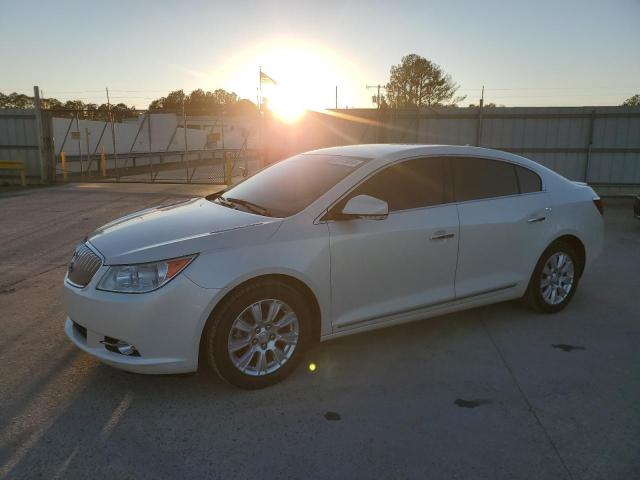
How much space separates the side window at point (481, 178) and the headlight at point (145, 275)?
230 centimetres

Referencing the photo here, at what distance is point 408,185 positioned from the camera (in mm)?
3986

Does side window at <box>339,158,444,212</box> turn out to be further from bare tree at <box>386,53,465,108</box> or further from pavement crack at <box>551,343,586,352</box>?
bare tree at <box>386,53,465,108</box>

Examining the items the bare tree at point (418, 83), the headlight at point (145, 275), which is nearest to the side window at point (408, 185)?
the headlight at point (145, 275)

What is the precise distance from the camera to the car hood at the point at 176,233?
3164 millimetres

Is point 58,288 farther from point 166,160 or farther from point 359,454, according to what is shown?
point 166,160

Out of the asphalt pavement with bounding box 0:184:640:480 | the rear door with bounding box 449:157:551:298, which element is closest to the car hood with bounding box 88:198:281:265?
the asphalt pavement with bounding box 0:184:640:480

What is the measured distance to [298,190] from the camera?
397 centimetres

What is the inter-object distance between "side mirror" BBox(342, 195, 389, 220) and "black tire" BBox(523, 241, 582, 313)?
1977 mm

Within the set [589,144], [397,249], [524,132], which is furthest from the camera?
[524,132]

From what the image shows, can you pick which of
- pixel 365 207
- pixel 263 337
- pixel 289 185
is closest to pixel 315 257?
pixel 365 207

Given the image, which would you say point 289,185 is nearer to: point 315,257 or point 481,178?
point 315,257

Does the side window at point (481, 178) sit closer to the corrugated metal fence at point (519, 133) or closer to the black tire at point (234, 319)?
the black tire at point (234, 319)

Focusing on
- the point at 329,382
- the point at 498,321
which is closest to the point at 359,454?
the point at 329,382

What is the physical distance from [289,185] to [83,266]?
164 cm
